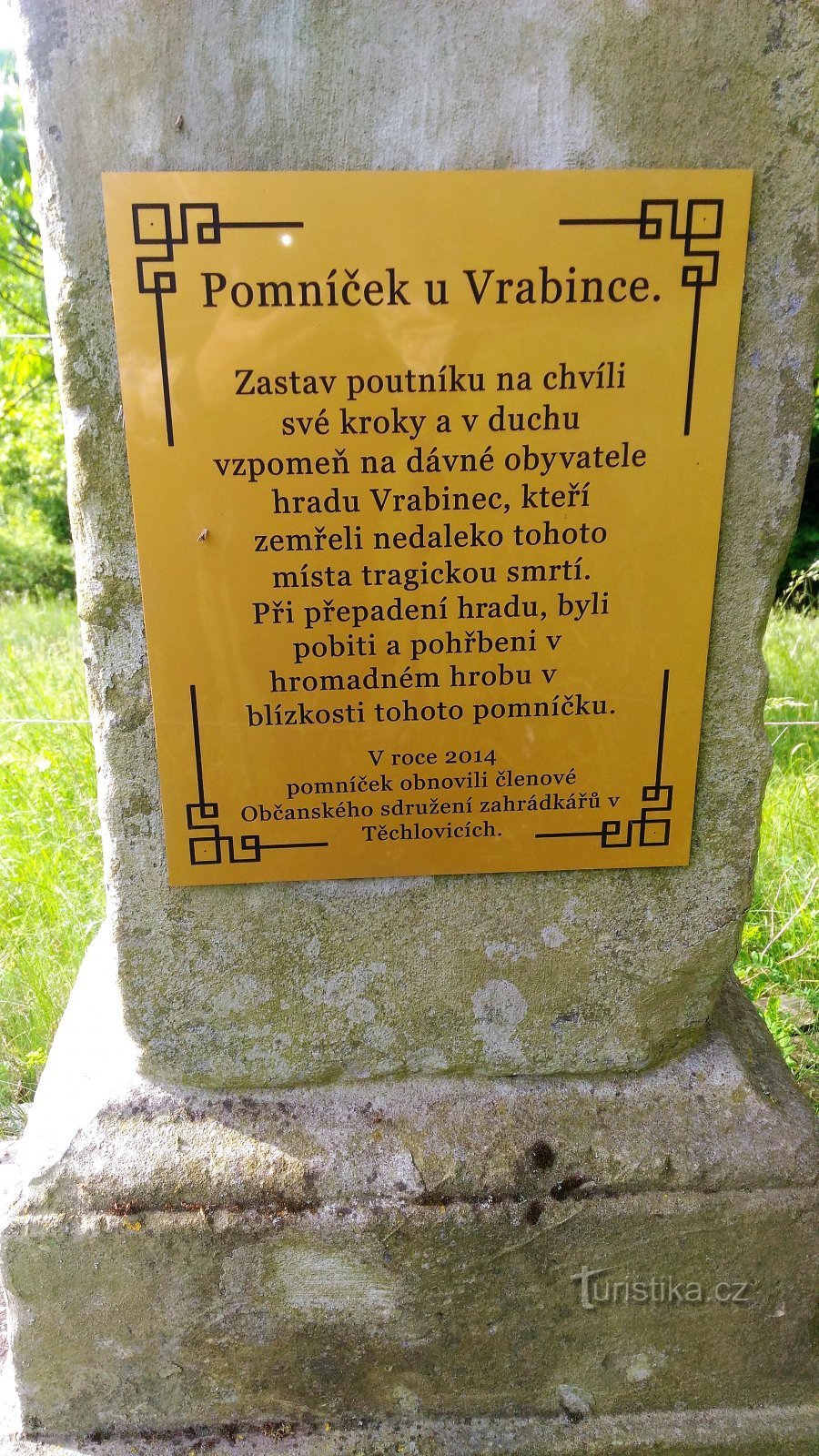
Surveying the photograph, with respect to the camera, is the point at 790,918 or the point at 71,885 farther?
the point at 71,885

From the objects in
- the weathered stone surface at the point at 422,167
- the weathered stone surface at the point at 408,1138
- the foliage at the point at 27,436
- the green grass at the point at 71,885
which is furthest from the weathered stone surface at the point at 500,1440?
the foliage at the point at 27,436

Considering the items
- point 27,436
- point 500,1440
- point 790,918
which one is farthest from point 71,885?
point 27,436

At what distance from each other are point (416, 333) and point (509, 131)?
271 millimetres

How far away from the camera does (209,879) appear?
1.40m

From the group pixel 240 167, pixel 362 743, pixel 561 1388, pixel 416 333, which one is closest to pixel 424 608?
pixel 362 743

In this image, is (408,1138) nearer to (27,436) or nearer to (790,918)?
(790,918)

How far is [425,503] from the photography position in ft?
4.09

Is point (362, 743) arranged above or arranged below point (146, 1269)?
above

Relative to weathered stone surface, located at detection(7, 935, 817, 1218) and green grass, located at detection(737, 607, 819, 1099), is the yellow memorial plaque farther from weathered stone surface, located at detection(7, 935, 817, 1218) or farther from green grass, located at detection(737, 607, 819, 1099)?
green grass, located at detection(737, 607, 819, 1099)

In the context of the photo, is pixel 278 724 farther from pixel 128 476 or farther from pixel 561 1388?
pixel 561 1388

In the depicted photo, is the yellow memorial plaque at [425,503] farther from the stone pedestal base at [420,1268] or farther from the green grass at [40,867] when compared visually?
the green grass at [40,867]

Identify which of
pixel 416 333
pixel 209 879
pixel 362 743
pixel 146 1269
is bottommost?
pixel 146 1269

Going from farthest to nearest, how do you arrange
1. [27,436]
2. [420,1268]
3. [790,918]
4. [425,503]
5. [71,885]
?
1. [27,436]
2. [71,885]
3. [790,918]
4. [420,1268]
5. [425,503]

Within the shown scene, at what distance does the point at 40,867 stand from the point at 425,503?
6.30 feet
